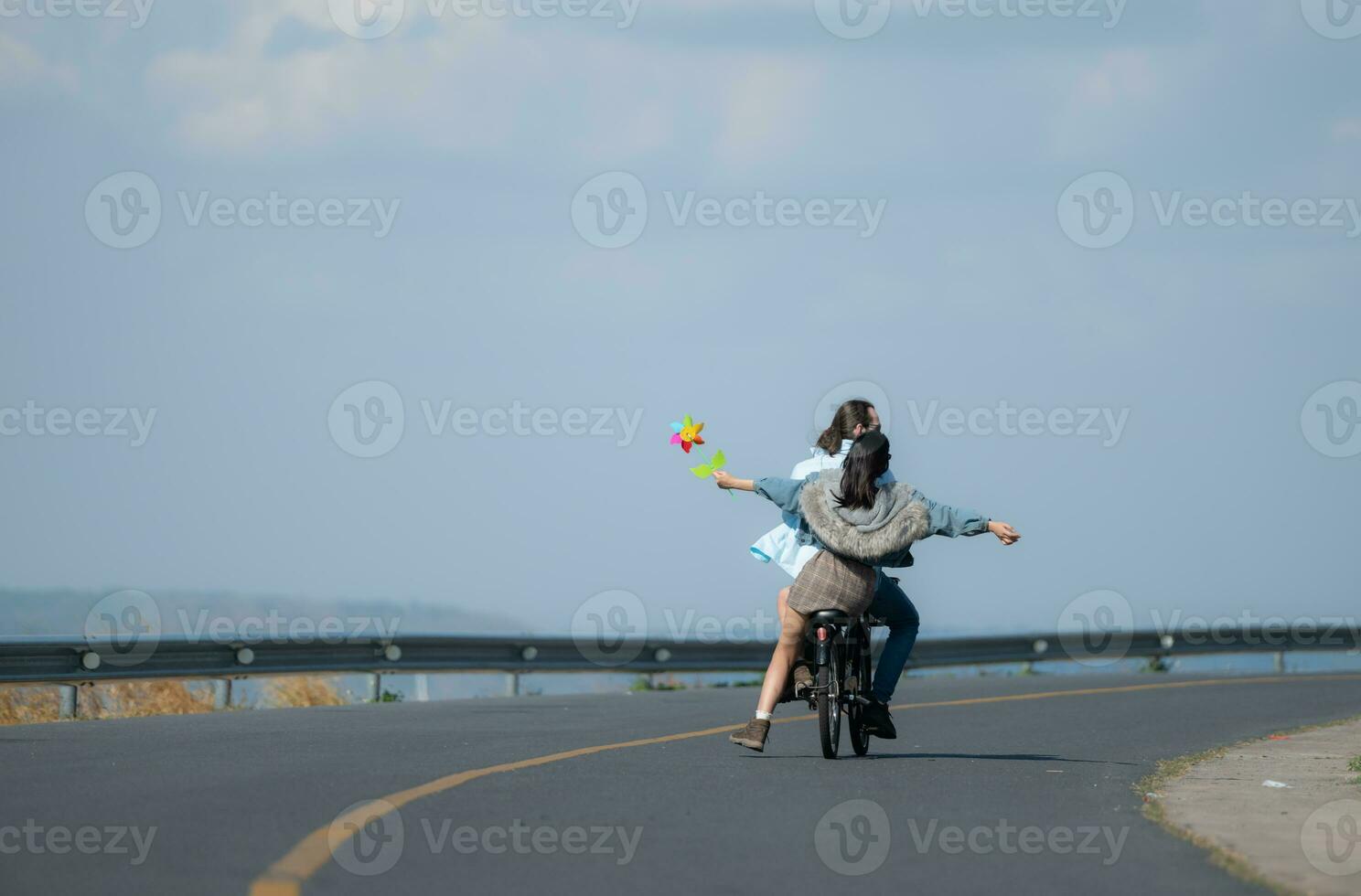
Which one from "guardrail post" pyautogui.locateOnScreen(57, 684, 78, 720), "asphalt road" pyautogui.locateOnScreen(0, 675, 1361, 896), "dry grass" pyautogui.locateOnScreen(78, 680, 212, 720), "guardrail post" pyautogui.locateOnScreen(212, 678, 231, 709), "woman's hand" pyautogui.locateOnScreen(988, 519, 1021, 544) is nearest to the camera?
"asphalt road" pyautogui.locateOnScreen(0, 675, 1361, 896)

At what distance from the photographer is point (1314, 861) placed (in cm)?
789

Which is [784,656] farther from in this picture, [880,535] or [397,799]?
[397,799]

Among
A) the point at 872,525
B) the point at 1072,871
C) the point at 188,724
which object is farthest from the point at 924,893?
→ the point at 188,724

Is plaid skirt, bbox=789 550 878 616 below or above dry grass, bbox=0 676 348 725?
above

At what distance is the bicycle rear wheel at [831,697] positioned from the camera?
37.7 feet

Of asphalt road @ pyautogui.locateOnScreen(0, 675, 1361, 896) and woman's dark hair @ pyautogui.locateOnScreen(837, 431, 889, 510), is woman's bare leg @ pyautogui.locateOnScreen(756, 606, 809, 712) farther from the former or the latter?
woman's dark hair @ pyautogui.locateOnScreen(837, 431, 889, 510)

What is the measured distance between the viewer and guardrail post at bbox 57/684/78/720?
1691 centimetres

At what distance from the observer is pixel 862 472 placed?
11.3 m

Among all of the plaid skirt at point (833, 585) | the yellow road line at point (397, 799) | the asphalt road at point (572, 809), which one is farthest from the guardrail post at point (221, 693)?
the plaid skirt at point (833, 585)

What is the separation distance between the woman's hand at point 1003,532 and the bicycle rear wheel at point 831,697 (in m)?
1.17

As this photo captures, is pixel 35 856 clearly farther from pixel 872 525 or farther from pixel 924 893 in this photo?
pixel 872 525

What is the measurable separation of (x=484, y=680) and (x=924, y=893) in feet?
49.5

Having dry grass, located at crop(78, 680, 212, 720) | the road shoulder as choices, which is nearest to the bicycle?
the road shoulder

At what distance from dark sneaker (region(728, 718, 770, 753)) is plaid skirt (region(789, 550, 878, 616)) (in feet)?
2.43
